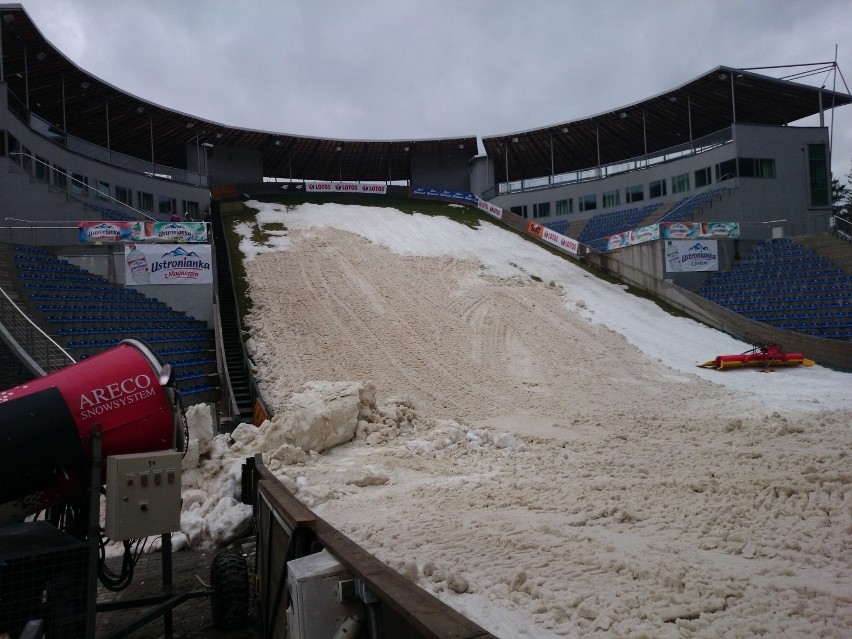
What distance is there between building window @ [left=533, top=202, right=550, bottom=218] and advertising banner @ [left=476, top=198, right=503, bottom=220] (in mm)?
6686

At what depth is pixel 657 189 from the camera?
39406mm

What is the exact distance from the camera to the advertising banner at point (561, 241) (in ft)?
95.6

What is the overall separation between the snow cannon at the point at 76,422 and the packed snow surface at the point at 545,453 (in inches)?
87.8

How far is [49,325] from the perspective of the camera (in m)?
14.1

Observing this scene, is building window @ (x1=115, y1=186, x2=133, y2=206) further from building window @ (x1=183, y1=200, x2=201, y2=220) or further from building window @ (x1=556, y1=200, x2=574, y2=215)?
building window @ (x1=556, y1=200, x2=574, y2=215)

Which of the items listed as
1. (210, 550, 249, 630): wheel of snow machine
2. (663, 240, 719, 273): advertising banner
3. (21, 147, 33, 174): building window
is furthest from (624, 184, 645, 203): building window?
(210, 550, 249, 630): wheel of snow machine

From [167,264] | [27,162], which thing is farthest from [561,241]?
[27,162]

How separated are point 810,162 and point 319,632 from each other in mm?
41055

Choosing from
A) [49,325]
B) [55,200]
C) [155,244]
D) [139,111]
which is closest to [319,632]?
[49,325]

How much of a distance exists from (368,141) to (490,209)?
12.8 meters

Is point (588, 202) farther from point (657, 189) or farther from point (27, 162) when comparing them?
point (27, 162)

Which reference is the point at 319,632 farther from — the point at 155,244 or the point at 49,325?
the point at 155,244

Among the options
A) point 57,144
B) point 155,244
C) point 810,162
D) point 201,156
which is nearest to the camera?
point 155,244

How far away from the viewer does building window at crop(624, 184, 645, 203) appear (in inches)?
1582
